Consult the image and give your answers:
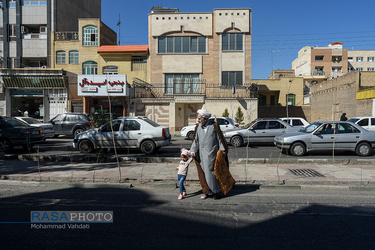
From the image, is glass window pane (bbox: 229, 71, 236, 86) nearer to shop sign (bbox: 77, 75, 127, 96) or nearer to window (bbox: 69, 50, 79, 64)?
shop sign (bbox: 77, 75, 127, 96)

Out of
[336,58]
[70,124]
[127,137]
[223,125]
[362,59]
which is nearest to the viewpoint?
[127,137]

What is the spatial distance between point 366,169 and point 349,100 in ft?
64.2

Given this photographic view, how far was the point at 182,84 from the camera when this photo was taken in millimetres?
27719

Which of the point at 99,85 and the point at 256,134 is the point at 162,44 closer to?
the point at 99,85

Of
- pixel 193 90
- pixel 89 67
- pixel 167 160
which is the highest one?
pixel 89 67

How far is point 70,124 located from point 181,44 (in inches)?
557

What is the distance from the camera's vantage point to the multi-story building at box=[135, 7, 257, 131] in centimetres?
2775

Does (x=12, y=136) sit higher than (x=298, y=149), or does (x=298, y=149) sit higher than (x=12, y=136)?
(x=12, y=136)

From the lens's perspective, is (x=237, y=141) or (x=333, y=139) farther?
(x=237, y=141)

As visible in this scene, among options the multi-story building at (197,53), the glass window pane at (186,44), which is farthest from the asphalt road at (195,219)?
the glass window pane at (186,44)

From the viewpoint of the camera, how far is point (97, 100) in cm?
2644

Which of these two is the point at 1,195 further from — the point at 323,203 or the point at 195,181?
the point at 323,203

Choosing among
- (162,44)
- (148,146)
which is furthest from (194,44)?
(148,146)

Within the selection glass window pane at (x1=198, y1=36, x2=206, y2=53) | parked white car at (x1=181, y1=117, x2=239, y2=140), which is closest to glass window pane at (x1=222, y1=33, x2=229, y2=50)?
glass window pane at (x1=198, y1=36, x2=206, y2=53)
